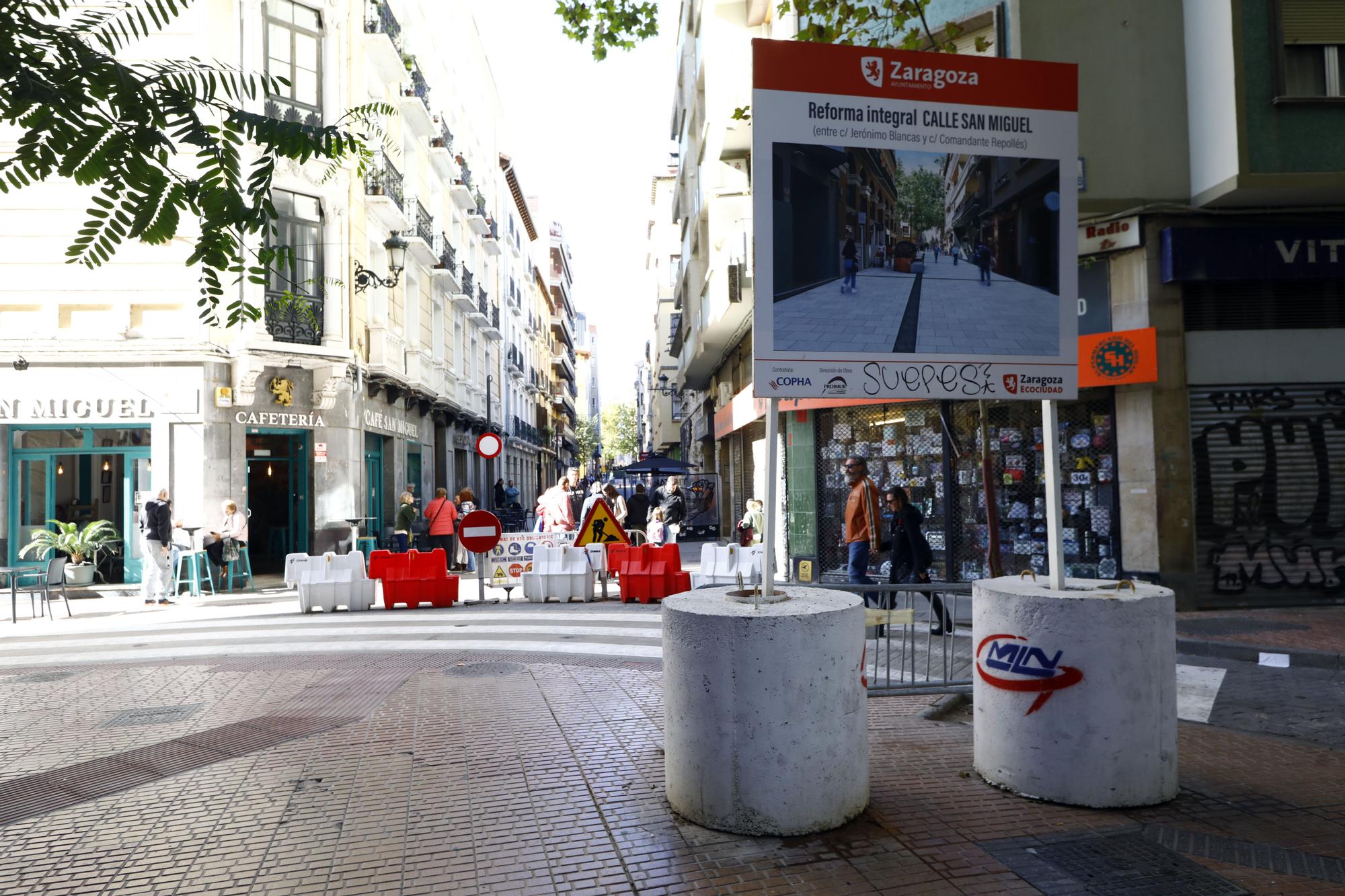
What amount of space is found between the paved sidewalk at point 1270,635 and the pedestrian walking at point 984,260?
19.0 ft

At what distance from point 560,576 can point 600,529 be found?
126 cm

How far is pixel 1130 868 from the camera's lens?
3727mm

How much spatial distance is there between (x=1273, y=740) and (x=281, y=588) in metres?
15.4

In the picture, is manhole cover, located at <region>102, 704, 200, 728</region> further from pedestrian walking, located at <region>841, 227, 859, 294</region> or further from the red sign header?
the red sign header

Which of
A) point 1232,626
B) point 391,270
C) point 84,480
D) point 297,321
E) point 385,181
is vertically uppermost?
point 385,181

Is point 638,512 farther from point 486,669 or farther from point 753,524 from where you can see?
point 486,669

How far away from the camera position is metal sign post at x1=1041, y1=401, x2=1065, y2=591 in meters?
4.84

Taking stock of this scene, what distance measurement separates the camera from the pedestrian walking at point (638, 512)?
21297 mm

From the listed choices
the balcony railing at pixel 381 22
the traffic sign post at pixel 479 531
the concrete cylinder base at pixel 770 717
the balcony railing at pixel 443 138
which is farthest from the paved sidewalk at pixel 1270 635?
the balcony railing at pixel 443 138

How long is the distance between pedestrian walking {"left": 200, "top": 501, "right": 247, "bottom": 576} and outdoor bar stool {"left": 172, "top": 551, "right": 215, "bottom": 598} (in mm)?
158

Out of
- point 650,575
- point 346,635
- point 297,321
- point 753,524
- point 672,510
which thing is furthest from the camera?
point 672,510

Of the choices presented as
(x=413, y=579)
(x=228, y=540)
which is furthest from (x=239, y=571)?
(x=413, y=579)

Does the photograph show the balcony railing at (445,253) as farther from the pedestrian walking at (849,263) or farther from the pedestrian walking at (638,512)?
the pedestrian walking at (849,263)

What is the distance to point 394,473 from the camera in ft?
78.1
